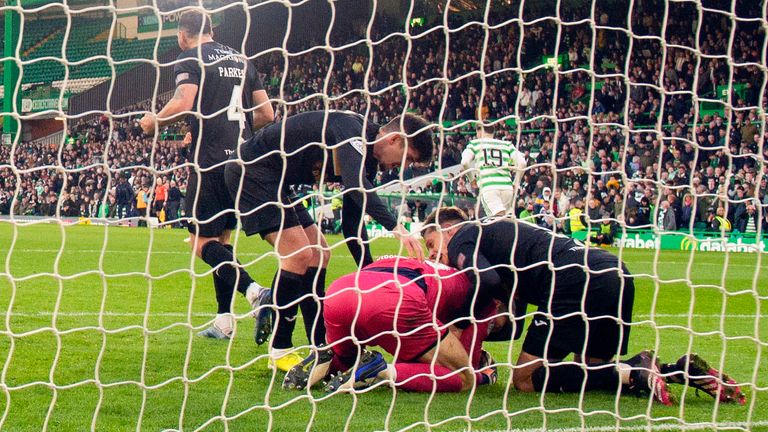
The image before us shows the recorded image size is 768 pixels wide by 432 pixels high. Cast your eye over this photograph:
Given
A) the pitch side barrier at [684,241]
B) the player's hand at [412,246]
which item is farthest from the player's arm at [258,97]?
the pitch side barrier at [684,241]

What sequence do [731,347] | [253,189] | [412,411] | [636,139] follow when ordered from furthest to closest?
1. [636,139]
2. [731,347]
3. [253,189]
4. [412,411]

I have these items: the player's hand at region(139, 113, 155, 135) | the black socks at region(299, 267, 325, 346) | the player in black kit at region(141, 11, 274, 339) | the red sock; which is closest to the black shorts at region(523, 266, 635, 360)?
the red sock

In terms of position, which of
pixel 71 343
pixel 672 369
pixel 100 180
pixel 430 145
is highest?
pixel 430 145

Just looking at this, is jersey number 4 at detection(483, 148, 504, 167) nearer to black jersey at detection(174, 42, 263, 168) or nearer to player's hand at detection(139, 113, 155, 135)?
black jersey at detection(174, 42, 263, 168)

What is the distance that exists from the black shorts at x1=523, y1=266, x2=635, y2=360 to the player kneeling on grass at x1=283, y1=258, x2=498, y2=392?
0.83 feet

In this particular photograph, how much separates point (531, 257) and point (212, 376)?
158cm

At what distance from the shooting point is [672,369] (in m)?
4.17

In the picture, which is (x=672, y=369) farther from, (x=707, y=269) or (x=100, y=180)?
(x=100, y=180)

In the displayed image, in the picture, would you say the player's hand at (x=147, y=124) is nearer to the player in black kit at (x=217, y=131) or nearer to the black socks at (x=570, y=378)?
the player in black kit at (x=217, y=131)

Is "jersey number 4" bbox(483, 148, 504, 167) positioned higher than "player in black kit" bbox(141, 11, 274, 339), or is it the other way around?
"player in black kit" bbox(141, 11, 274, 339)

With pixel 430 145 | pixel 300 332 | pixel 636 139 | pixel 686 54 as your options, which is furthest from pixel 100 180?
pixel 430 145

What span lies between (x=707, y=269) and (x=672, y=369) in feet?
28.2

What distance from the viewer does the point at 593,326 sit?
14.4 ft

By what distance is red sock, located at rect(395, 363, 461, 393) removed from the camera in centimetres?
411
